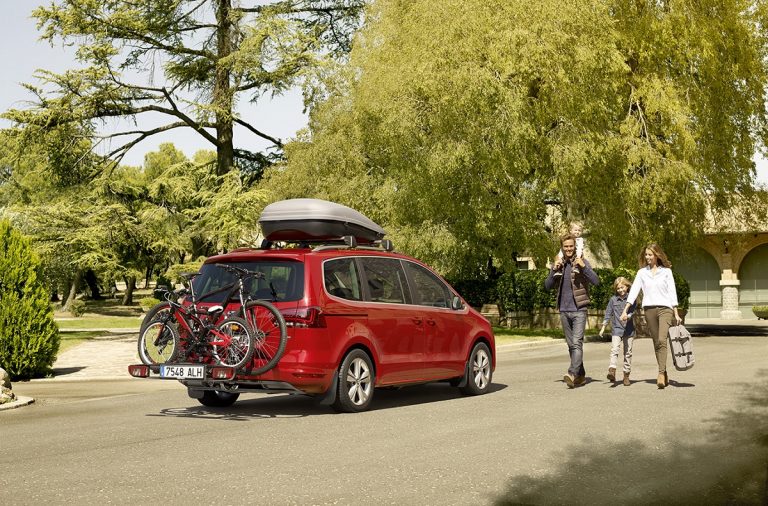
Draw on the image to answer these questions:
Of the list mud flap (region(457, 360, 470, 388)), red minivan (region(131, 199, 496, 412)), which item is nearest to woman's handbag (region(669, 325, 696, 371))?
red minivan (region(131, 199, 496, 412))

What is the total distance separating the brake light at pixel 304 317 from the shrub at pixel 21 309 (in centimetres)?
782

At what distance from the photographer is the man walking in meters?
13.6

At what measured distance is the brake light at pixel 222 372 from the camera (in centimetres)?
1061

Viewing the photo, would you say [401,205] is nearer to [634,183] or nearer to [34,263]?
[634,183]

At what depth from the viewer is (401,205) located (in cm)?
3011

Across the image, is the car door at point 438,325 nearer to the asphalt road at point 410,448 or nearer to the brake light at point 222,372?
the asphalt road at point 410,448

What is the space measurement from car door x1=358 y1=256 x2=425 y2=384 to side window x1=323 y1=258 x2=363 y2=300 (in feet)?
0.46

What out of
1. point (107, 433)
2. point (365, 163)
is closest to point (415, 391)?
point (107, 433)

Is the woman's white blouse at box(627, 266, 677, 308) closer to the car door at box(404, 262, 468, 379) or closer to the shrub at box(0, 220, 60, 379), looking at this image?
the car door at box(404, 262, 468, 379)

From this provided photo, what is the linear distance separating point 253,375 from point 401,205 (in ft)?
64.5

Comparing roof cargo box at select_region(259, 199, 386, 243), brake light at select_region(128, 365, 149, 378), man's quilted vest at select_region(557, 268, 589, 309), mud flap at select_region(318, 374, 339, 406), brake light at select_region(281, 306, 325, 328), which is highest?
roof cargo box at select_region(259, 199, 386, 243)

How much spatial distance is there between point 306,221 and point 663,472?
6.04 meters

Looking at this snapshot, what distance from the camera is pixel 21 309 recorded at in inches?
664

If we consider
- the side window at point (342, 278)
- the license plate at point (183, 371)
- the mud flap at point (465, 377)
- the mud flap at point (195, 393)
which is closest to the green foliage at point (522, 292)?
the mud flap at point (465, 377)
